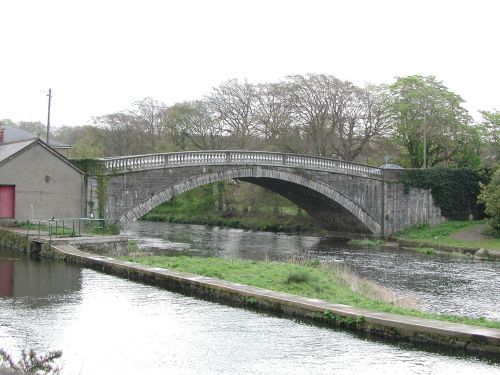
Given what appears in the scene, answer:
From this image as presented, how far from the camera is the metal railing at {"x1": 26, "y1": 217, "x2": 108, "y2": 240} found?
21297mm

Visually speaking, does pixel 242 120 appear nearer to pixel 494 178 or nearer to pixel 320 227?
pixel 320 227

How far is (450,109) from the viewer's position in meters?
42.1

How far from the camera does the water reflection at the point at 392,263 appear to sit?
55.4ft

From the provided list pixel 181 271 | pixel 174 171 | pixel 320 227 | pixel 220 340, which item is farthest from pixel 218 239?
pixel 220 340

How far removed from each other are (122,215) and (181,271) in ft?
45.2

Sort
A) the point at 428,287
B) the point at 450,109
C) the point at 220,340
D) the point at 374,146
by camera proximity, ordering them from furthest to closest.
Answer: the point at 374,146
the point at 450,109
the point at 428,287
the point at 220,340

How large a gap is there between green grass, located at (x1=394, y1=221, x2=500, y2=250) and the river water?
17.6 m

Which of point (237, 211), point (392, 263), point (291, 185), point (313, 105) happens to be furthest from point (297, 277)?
point (237, 211)

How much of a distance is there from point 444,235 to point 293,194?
9.53 metres

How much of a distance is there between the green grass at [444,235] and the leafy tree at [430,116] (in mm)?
6803

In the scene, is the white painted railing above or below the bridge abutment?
above

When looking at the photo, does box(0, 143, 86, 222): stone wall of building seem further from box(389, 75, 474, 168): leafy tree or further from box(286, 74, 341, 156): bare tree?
box(389, 75, 474, 168): leafy tree

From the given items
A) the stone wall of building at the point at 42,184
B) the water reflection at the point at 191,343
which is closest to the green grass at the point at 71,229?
the stone wall of building at the point at 42,184

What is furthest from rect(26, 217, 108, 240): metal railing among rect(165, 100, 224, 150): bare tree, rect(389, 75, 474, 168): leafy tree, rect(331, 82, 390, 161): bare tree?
rect(389, 75, 474, 168): leafy tree
